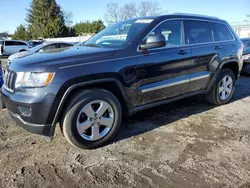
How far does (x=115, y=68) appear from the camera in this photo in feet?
10.6

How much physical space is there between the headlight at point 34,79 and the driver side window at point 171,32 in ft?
6.16

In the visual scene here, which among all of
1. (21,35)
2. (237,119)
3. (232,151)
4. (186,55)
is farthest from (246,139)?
(21,35)

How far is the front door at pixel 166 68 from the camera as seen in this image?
356 cm

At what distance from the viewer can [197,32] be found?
4516 mm

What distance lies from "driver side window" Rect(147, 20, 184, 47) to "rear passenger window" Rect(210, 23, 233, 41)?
3.52 ft

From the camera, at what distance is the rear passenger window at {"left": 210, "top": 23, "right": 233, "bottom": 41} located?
4.88m

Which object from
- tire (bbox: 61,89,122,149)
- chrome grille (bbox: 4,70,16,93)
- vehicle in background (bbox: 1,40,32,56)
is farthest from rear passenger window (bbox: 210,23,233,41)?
vehicle in background (bbox: 1,40,32,56)

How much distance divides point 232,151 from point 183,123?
1.11 metres

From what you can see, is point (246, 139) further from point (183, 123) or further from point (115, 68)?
point (115, 68)

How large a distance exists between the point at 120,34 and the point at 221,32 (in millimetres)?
2366

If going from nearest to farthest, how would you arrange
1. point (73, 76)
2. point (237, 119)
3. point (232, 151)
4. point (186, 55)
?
point (73, 76) → point (232, 151) → point (186, 55) → point (237, 119)

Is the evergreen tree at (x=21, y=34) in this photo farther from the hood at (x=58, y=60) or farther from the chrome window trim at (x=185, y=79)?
the hood at (x=58, y=60)

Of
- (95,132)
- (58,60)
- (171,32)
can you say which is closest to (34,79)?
(58,60)

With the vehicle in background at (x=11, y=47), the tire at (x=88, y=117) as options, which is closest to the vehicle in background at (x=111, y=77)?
the tire at (x=88, y=117)
